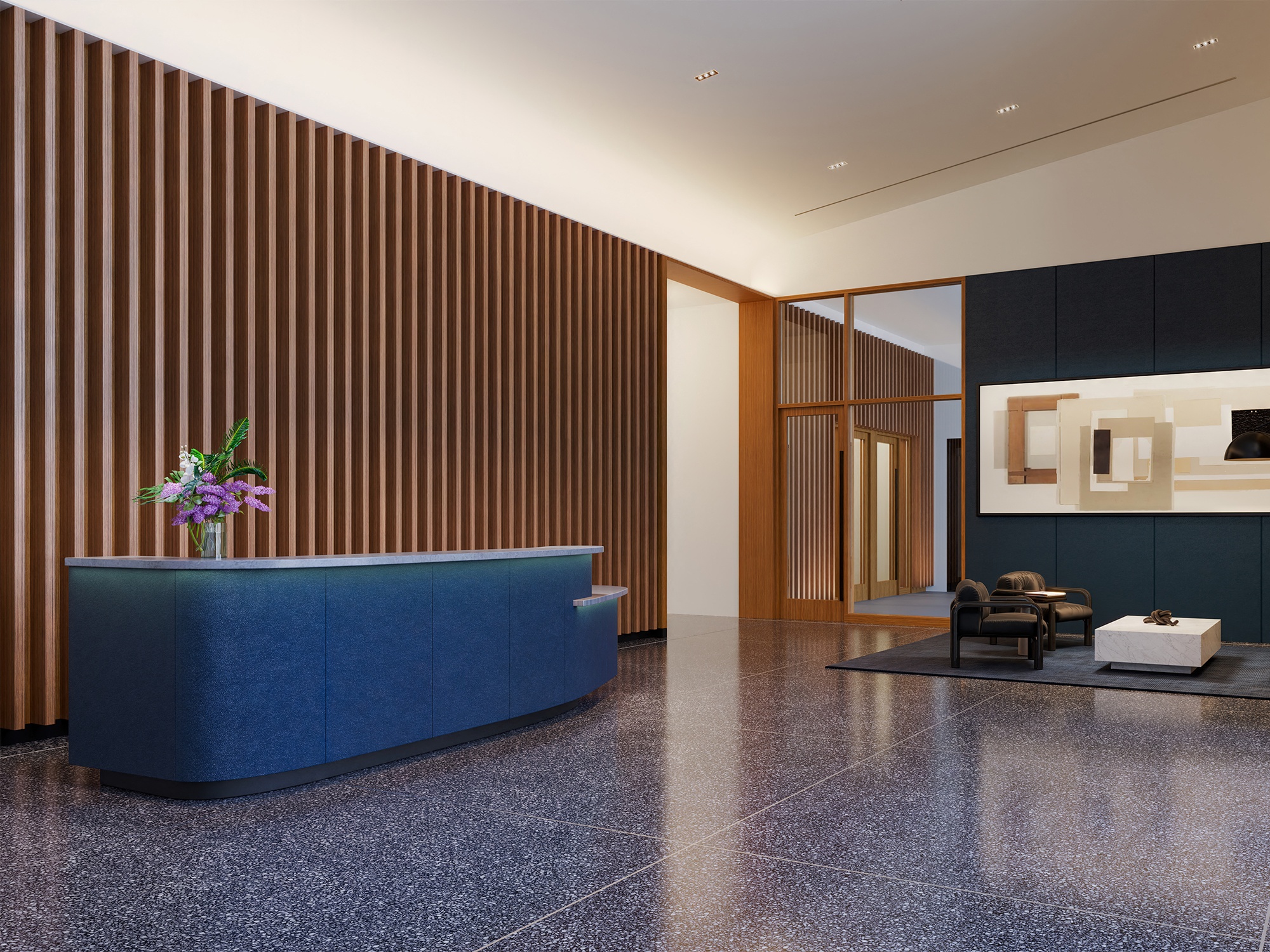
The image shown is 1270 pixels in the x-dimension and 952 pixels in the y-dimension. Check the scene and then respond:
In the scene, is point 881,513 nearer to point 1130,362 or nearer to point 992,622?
point 1130,362

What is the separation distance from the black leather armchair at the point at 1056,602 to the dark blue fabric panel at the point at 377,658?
6.01 m

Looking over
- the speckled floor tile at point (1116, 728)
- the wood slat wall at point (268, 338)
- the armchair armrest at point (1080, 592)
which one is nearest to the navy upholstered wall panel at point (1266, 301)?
the armchair armrest at point (1080, 592)

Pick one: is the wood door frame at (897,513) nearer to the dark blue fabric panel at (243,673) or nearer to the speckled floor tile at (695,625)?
the speckled floor tile at (695,625)

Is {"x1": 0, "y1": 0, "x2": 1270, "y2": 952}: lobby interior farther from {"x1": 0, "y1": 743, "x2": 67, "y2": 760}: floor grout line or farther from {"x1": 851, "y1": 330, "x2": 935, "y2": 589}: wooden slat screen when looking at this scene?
{"x1": 0, "y1": 743, "x2": 67, "y2": 760}: floor grout line

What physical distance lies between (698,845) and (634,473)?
686 centimetres

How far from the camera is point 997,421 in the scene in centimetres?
1130

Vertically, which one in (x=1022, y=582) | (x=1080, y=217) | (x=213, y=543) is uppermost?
(x=1080, y=217)

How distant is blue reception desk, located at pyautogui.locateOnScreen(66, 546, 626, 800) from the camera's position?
423cm

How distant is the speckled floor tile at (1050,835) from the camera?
3.15 m

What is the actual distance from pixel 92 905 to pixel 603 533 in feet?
23.0

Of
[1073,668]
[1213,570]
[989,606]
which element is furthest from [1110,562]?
[989,606]

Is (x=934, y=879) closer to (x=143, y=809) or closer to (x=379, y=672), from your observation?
(x=379, y=672)

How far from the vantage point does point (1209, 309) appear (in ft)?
33.5

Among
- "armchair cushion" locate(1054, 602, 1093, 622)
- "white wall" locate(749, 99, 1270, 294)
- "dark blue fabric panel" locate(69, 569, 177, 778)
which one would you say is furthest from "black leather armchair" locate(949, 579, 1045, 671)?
"dark blue fabric panel" locate(69, 569, 177, 778)
